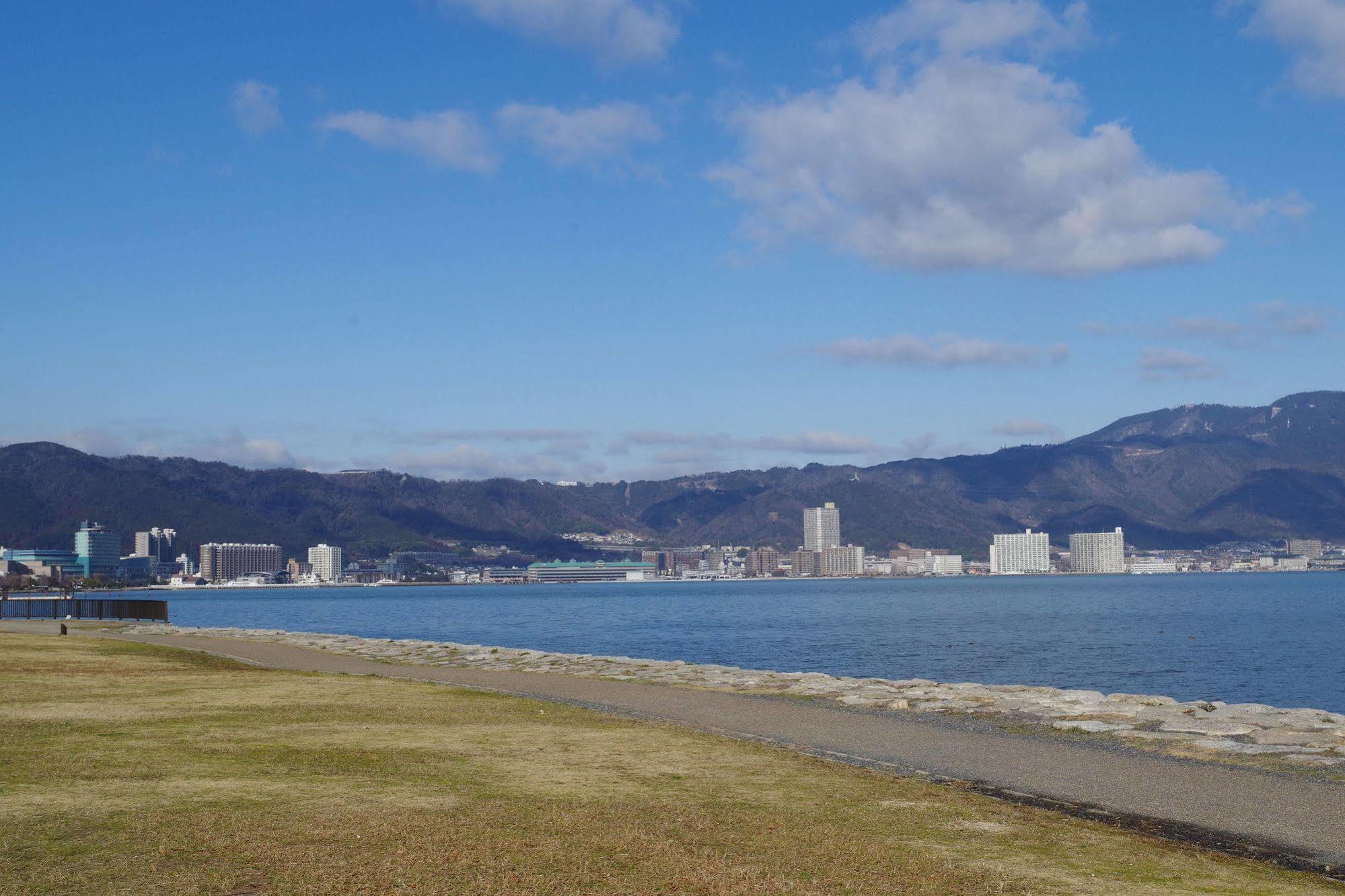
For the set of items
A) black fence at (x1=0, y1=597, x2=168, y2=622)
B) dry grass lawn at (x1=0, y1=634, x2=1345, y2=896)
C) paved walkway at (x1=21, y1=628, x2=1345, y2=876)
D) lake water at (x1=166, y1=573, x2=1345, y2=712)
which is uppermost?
dry grass lawn at (x1=0, y1=634, x2=1345, y2=896)

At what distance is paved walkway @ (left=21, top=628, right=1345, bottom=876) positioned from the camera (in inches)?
400

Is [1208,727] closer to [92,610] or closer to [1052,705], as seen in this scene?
[1052,705]

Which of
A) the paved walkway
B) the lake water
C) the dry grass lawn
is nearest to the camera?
the dry grass lawn

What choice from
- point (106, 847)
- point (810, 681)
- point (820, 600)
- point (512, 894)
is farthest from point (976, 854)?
point (820, 600)

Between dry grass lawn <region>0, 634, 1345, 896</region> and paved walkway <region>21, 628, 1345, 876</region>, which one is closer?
dry grass lawn <region>0, 634, 1345, 896</region>

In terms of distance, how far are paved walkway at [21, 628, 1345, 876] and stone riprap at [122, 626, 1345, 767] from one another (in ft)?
4.43

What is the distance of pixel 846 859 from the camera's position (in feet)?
27.7

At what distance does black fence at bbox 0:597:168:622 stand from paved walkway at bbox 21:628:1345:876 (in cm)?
4865

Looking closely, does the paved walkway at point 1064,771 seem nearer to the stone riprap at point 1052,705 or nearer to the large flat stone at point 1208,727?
the stone riprap at point 1052,705

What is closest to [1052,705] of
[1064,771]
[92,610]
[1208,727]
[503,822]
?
[1208,727]

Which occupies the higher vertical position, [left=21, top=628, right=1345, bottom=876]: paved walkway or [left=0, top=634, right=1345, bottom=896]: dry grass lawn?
[left=0, top=634, right=1345, bottom=896]: dry grass lawn

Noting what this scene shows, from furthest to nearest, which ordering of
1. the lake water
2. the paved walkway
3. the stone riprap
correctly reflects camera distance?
the lake water, the stone riprap, the paved walkway

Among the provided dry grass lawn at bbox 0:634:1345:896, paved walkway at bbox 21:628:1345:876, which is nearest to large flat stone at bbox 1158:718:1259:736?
paved walkway at bbox 21:628:1345:876

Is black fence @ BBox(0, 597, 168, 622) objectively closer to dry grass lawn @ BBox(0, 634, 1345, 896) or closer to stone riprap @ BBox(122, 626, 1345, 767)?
stone riprap @ BBox(122, 626, 1345, 767)
